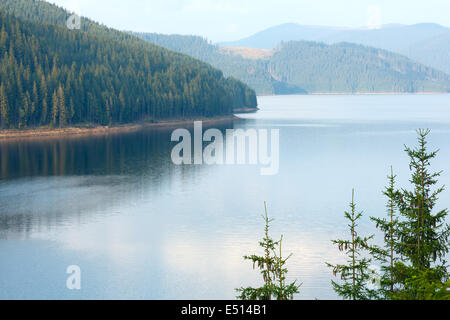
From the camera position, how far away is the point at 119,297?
29.9 m

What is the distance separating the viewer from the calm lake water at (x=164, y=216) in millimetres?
32844

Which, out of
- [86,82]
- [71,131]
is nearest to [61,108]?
[71,131]

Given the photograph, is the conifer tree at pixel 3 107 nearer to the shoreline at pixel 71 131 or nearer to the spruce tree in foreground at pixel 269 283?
the shoreline at pixel 71 131

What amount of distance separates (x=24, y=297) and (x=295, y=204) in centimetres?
3025

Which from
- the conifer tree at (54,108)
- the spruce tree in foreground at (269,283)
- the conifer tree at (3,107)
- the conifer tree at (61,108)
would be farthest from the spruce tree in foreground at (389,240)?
the conifer tree at (61,108)

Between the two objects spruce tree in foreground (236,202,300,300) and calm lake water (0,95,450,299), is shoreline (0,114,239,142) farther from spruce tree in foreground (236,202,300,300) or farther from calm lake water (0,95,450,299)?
spruce tree in foreground (236,202,300,300)

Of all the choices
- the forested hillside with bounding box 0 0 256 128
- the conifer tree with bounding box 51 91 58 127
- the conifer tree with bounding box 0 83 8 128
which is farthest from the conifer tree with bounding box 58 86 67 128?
the conifer tree with bounding box 0 83 8 128

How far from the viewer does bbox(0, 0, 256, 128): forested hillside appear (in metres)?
123

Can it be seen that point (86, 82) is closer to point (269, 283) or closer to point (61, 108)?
point (61, 108)

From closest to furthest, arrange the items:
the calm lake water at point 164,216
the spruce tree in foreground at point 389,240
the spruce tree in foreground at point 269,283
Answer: the spruce tree in foreground at point 269,283 → the spruce tree in foreground at point 389,240 → the calm lake water at point 164,216

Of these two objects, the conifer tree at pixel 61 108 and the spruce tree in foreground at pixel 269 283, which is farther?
the conifer tree at pixel 61 108

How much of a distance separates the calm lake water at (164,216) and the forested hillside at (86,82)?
28245 mm
